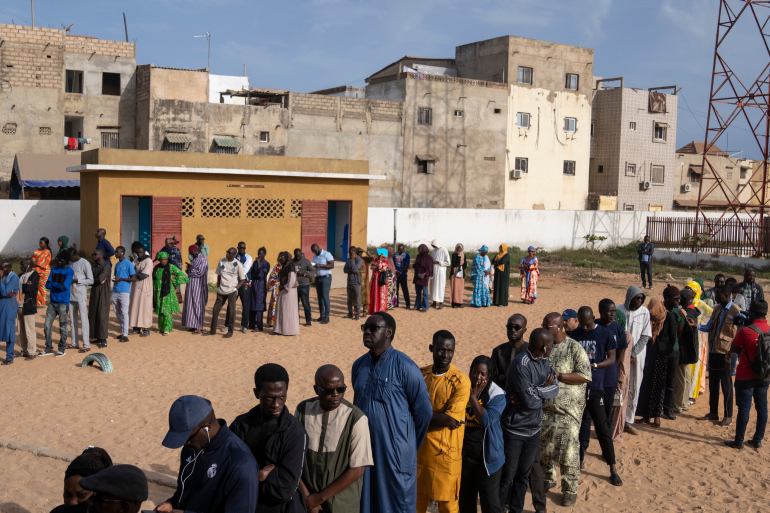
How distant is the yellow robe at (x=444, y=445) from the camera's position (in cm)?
515

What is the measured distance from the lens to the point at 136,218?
62.7 ft

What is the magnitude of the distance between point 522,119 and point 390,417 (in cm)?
3566

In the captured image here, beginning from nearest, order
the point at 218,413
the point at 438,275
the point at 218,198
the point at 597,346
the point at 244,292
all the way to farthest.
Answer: the point at 597,346
the point at 218,413
the point at 244,292
the point at 438,275
the point at 218,198

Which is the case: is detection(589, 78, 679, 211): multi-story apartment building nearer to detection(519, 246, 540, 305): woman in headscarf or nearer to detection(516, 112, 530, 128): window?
detection(516, 112, 530, 128): window

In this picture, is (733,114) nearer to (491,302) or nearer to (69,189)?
(491,302)

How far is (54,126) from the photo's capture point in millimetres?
30359

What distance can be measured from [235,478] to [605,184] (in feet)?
138

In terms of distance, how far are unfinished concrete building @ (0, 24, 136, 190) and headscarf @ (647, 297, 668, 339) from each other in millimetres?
26511

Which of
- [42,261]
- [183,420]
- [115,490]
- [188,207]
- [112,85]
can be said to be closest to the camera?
[115,490]

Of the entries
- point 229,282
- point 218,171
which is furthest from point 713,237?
point 229,282

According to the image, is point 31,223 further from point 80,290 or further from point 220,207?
point 80,290

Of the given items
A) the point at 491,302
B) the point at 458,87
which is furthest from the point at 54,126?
the point at 491,302

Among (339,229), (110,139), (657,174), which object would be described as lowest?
(339,229)

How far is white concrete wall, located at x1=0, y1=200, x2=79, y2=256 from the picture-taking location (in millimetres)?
23641
